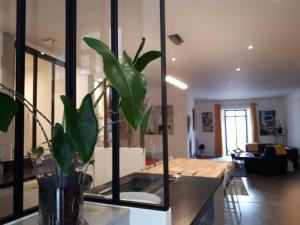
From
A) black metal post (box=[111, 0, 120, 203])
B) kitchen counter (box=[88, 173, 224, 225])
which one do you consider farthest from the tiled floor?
black metal post (box=[111, 0, 120, 203])

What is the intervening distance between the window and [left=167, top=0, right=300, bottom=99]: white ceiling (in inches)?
212

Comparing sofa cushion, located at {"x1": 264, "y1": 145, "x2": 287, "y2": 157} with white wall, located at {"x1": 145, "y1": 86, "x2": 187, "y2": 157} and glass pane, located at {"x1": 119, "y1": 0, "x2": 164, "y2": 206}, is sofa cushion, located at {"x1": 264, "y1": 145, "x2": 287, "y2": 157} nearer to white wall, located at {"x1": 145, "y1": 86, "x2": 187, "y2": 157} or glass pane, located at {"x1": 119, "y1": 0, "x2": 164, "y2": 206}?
white wall, located at {"x1": 145, "y1": 86, "x2": 187, "y2": 157}

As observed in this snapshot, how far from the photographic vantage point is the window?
12.2 metres

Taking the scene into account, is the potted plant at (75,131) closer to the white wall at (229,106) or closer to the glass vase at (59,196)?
the glass vase at (59,196)

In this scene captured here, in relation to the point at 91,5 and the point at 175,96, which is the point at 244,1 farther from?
the point at 175,96

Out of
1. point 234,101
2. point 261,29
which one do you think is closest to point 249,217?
point 261,29

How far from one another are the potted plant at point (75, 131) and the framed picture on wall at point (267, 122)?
12064 millimetres

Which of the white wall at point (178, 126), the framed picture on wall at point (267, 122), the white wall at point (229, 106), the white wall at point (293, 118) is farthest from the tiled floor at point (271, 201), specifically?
the white wall at point (229, 106)

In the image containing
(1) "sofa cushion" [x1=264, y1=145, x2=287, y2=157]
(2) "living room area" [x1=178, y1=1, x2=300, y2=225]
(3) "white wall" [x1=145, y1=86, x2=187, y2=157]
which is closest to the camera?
(2) "living room area" [x1=178, y1=1, x2=300, y2=225]

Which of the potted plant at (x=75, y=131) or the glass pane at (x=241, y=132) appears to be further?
the glass pane at (x=241, y=132)

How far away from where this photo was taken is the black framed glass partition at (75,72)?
1000 millimetres

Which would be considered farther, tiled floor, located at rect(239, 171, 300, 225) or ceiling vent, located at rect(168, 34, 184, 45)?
tiled floor, located at rect(239, 171, 300, 225)

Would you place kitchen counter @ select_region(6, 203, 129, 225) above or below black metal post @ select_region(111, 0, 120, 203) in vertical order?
below

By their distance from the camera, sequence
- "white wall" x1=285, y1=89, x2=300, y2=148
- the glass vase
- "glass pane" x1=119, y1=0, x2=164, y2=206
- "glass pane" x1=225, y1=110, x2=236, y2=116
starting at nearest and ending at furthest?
the glass vase
"glass pane" x1=119, y1=0, x2=164, y2=206
"white wall" x1=285, y1=89, x2=300, y2=148
"glass pane" x1=225, y1=110, x2=236, y2=116
